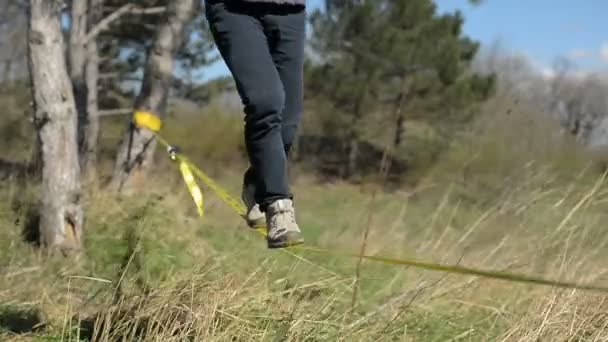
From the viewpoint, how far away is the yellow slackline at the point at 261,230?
6.88ft

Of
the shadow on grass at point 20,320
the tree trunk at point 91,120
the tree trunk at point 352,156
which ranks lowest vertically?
the tree trunk at point 352,156

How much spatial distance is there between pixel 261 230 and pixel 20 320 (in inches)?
57.9

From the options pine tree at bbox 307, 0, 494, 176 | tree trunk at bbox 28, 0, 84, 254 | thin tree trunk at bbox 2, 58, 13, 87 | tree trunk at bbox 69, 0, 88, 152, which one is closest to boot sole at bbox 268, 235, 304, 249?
tree trunk at bbox 28, 0, 84, 254

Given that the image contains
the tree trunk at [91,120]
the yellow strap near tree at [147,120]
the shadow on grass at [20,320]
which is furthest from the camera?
the tree trunk at [91,120]

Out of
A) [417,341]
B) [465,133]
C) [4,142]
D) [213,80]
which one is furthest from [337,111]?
[417,341]

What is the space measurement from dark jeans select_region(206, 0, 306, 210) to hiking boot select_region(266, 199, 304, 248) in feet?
0.12

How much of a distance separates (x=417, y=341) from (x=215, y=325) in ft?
3.59

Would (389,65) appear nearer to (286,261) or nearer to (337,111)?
(337,111)

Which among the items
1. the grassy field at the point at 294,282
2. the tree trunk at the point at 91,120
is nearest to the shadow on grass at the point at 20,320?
the grassy field at the point at 294,282

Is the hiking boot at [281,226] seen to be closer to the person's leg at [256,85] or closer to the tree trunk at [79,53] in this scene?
the person's leg at [256,85]

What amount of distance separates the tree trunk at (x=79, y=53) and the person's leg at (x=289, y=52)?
520 cm

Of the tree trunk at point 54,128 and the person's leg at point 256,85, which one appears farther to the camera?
the tree trunk at point 54,128

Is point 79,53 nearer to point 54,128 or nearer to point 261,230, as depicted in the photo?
point 54,128

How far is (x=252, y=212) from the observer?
3279mm
